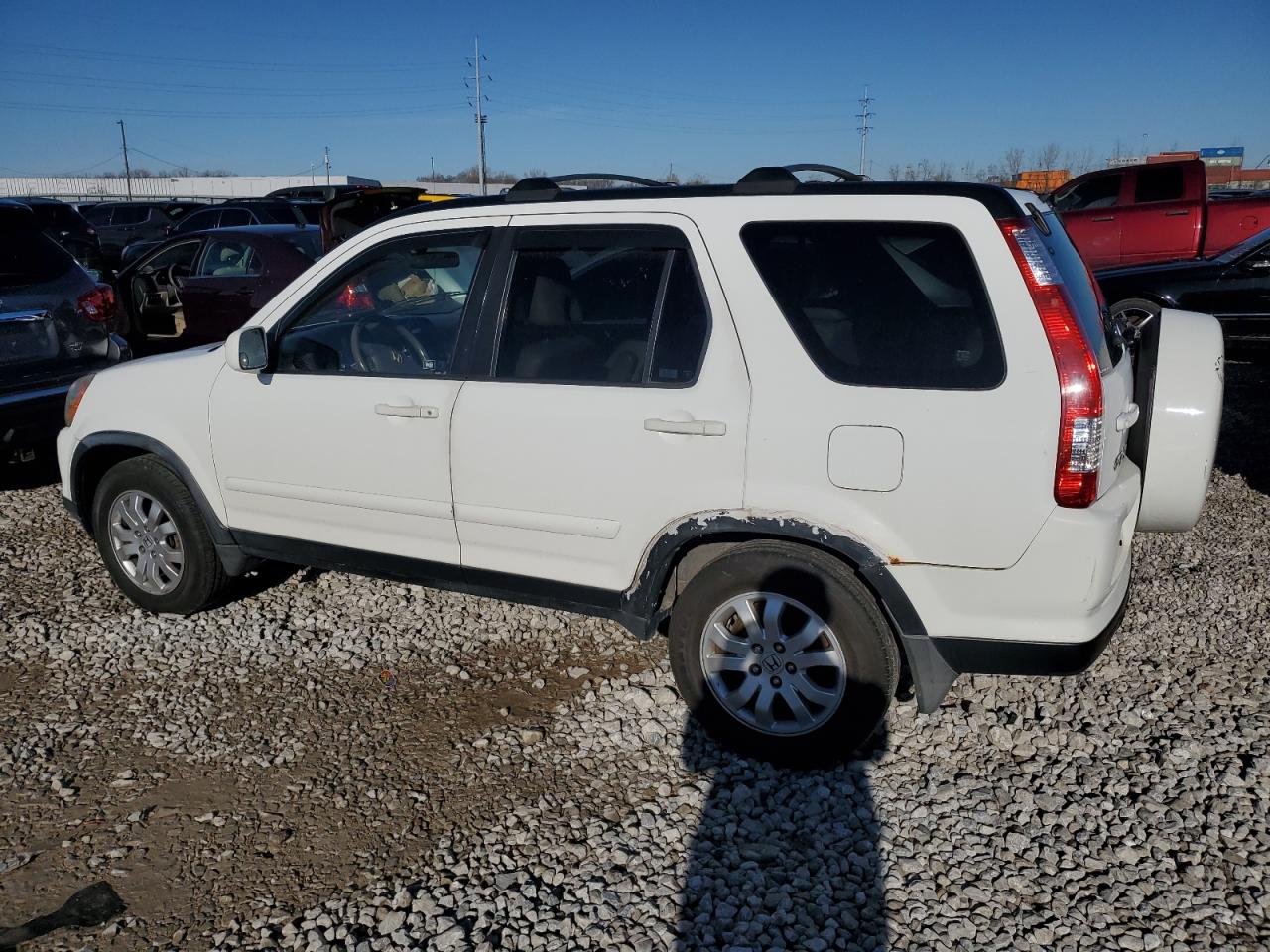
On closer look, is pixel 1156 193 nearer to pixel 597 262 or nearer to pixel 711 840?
pixel 597 262

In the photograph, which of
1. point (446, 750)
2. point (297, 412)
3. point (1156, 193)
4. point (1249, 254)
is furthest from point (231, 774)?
point (1156, 193)

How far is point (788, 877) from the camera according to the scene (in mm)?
2832

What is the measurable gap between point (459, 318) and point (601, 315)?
600mm

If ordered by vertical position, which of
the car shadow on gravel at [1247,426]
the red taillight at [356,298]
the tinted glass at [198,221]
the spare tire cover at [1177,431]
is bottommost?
the car shadow on gravel at [1247,426]

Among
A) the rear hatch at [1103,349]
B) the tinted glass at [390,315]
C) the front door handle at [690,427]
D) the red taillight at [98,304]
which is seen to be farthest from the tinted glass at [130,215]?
the rear hatch at [1103,349]

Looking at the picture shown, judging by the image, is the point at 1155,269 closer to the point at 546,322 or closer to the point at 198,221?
the point at 546,322

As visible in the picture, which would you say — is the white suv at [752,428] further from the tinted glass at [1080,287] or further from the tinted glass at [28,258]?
the tinted glass at [28,258]

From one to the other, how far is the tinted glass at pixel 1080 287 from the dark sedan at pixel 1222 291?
20.2 feet

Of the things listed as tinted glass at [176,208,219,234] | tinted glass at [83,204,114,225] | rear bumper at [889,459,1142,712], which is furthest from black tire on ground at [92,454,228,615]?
tinted glass at [83,204,114,225]

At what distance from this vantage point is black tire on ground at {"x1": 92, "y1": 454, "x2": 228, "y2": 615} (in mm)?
4352

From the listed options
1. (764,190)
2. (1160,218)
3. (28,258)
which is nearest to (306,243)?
(28,258)

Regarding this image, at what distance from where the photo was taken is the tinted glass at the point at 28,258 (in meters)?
6.19

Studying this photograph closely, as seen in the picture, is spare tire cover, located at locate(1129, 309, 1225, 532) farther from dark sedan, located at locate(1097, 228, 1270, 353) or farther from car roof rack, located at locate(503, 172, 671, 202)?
dark sedan, located at locate(1097, 228, 1270, 353)

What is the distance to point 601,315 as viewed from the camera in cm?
349
